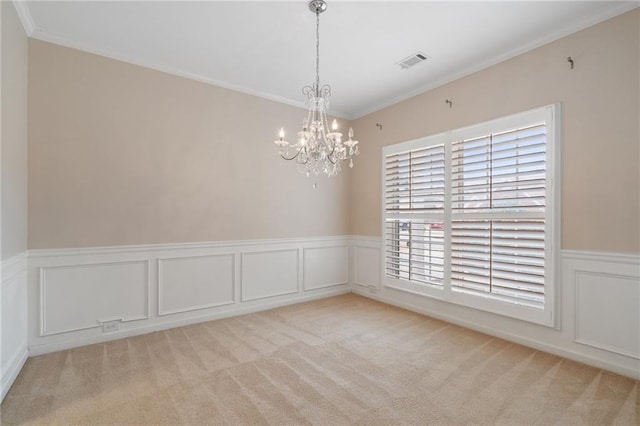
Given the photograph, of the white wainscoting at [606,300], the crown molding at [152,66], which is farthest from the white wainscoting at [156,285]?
the white wainscoting at [606,300]

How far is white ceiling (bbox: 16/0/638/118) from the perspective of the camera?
100 inches

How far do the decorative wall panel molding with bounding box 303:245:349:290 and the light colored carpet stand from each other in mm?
1344

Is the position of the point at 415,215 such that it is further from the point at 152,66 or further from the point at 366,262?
the point at 152,66

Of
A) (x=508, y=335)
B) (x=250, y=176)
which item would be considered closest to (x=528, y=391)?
(x=508, y=335)

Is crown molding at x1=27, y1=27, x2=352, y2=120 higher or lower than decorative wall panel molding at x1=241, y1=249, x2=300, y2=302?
higher

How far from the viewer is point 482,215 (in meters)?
3.38

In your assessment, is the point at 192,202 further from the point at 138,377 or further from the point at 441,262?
the point at 441,262

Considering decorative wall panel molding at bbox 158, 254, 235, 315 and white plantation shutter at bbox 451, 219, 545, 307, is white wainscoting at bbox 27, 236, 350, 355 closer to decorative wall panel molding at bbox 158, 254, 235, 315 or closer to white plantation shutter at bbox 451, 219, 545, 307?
decorative wall panel molding at bbox 158, 254, 235, 315

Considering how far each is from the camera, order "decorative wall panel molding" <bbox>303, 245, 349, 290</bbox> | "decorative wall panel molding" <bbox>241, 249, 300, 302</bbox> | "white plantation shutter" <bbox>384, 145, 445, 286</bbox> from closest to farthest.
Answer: "white plantation shutter" <bbox>384, 145, 445, 286</bbox> → "decorative wall panel molding" <bbox>241, 249, 300, 302</bbox> → "decorative wall panel molding" <bbox>303, 245, 349, 290</bbox>

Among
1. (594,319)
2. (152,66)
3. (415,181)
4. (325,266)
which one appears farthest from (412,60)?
(325,266)

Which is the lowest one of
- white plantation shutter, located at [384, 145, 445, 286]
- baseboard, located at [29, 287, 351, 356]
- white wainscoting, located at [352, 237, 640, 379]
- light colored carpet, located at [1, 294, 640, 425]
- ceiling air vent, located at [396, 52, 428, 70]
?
light colored carpet, located at [1, 294, 640, 425]

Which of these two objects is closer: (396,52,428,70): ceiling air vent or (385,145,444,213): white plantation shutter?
(396,52,428,70): ceiling air vent

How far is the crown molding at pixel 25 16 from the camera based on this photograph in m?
2.50

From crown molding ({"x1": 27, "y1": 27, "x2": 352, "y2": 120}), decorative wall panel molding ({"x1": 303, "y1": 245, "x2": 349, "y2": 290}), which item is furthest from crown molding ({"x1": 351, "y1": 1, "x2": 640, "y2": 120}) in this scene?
decorative wall panel molding ({"x1": 303, "y1": 245, "x2": 349, "y2": 290})
